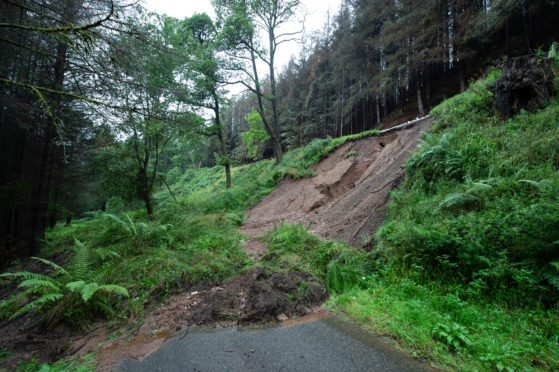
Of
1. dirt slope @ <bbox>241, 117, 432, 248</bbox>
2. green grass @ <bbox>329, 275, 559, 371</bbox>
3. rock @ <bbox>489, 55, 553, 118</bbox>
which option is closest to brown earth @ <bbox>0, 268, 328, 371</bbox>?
green grass @ <bbox>329, 275, 559, 371</bbox>

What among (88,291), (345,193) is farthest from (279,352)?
(345,193)

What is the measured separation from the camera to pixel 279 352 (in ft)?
8.29

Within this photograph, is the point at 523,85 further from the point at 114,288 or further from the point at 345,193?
the point at 114,288

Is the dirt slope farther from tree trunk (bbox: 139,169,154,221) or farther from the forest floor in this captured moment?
tree trunk (bbox: 139,169,154,221)

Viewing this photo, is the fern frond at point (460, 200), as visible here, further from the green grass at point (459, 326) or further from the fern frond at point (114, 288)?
the fern frond at point (114, 288)

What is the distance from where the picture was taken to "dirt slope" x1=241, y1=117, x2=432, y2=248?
21.6 feet

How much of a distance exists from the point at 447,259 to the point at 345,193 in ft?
19.0

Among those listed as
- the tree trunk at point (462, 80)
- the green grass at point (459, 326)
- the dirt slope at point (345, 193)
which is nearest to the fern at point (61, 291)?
the dirt slope at point (345, 193)

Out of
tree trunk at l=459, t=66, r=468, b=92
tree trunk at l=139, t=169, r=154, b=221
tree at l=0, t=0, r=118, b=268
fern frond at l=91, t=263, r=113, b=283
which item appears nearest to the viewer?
fern frond at l=91, t=263, r=113, b=283

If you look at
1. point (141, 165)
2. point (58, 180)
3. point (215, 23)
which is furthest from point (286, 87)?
point (58, 180)

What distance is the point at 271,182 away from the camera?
44.3 feet

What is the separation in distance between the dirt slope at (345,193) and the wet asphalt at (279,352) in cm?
287

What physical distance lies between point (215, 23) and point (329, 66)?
15.6m

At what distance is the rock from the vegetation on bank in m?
0.38
